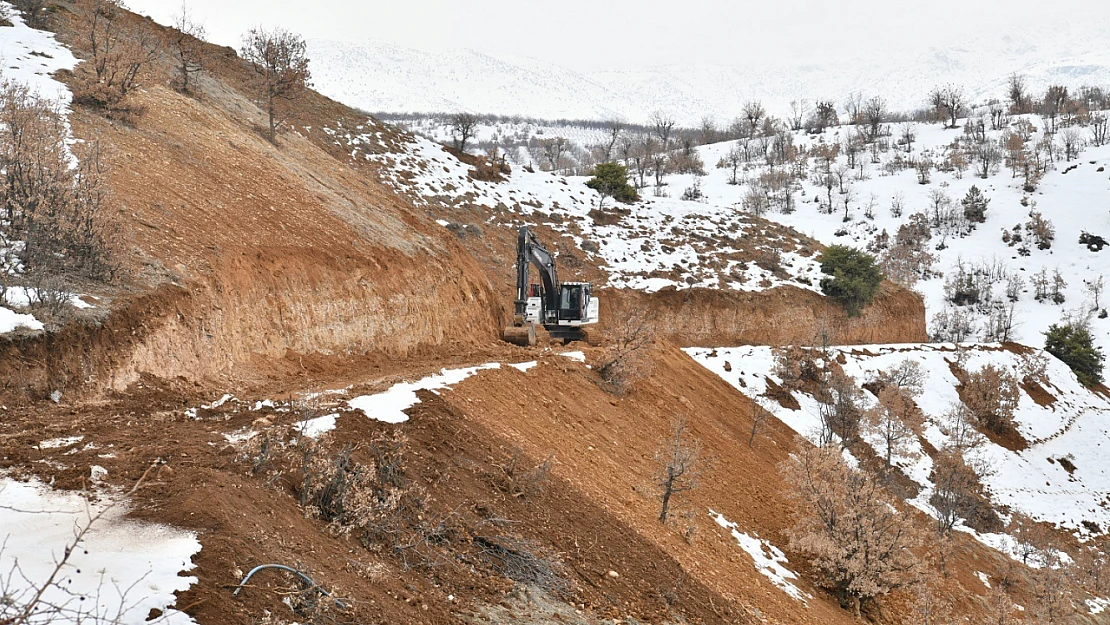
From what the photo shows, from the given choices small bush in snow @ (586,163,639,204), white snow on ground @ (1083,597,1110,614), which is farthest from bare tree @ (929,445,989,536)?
small bush in snow @ (586,163,639,204)

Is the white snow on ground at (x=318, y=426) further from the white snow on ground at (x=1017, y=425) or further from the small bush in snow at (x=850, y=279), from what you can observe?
the small bush in snow at (x=850, y=279)

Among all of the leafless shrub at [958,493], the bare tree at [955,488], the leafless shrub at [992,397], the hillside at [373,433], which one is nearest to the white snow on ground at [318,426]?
the hillside at [373,433]

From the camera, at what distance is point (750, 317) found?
129ft

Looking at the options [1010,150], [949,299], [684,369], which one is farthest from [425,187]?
[1010,150]

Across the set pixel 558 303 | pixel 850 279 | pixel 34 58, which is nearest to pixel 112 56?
pixel 34 58

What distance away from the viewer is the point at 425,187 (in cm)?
3753

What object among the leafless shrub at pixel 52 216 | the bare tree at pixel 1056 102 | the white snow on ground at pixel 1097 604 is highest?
the bare tree at pixel 1056 102

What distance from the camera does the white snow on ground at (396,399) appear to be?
10.5 meters

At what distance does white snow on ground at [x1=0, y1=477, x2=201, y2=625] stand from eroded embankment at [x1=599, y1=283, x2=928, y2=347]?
93.4 feet

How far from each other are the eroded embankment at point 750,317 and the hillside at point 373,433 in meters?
0.30

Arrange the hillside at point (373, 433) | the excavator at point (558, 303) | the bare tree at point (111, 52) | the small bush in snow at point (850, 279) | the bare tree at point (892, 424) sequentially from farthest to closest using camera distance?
1. the small bush in snow at point (850, 279)
2. the bare tree at point (892, 424)
3. the excavator at point (558, 303)
4. the bare tree at point (111, 52)
5. the hillside at point (373, 433)

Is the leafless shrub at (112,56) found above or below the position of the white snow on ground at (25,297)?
above

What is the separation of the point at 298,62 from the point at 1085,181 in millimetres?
89296

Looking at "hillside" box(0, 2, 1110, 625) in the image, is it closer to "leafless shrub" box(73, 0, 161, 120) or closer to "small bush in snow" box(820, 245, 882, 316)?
"leafless shrub" box(73, 0, 161, 120)
